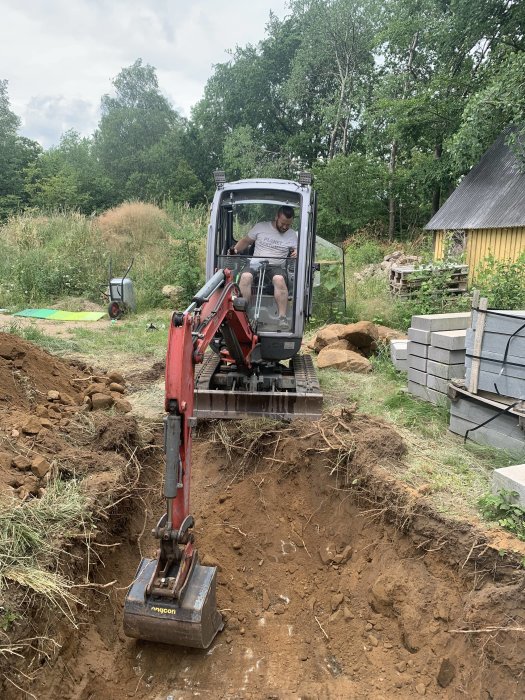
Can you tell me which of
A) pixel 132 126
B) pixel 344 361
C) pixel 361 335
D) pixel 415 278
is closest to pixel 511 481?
pixel 344 361

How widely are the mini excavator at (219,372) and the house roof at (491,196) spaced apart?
27.7 feet

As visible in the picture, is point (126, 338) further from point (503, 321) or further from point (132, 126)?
point (132, 126)

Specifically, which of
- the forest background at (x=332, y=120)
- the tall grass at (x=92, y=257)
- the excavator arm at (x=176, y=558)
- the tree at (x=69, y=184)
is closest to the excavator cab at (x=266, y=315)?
the excavator arm at (x=176, y=558)

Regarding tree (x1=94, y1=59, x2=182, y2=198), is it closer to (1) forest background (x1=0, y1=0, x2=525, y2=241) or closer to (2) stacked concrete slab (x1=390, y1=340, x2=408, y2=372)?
(1) forest background (x1=0, y1=0, x2=525, y2=241)

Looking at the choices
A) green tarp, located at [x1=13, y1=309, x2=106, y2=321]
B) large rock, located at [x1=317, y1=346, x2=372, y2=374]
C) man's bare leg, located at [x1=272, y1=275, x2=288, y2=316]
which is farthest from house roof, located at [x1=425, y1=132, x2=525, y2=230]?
green tarp, located at [x1=13, y1=309, x2=106, y2=321]

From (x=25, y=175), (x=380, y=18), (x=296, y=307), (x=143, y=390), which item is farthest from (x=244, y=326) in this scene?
(x=25, y=175)

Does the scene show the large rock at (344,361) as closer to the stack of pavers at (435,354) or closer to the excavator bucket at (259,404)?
→ the stack of pavers at (435,354)

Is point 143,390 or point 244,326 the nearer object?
point 244,326

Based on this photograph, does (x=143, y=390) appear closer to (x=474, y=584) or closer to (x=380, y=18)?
(x=474, y=584)

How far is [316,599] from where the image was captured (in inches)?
142

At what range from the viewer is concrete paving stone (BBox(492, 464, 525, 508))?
3.29m

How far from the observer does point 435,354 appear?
5.27m

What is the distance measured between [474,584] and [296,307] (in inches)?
118

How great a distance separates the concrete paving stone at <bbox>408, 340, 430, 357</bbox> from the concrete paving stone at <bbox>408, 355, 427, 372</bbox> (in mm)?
44
